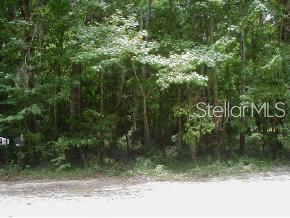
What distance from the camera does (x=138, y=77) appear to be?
1388cm

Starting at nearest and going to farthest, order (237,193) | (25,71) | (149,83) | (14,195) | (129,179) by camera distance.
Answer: (237,193), (14,195), (129,179), (25,71), (149,83)

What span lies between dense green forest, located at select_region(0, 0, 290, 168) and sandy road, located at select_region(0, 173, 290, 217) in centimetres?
286

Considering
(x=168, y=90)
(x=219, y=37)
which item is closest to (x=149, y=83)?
(x=168, y=90)

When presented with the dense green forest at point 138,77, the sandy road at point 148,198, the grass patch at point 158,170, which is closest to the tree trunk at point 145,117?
the dense green forest at point 138,77

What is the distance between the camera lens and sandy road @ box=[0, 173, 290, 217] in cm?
724

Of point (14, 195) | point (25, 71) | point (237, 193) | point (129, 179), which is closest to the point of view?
point (237, 193)

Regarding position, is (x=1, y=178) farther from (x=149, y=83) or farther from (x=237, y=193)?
(x=237, y=193)

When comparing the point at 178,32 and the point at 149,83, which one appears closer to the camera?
the point at 149,83

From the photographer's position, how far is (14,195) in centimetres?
939

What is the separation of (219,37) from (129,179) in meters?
5.72

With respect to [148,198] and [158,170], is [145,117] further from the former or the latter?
[148,198]

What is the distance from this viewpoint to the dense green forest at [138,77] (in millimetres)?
12625

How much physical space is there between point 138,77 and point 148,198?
238 inches

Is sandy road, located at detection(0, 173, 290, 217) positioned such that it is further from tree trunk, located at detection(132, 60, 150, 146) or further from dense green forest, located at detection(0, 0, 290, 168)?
tree trunk, located at detection(132, 60, 150, 146)
